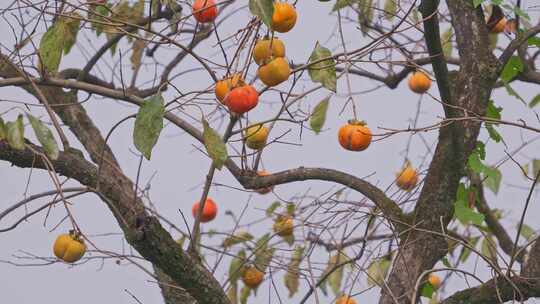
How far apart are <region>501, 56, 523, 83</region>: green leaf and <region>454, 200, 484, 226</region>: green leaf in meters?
0.26

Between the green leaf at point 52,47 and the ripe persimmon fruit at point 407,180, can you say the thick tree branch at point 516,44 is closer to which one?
the ripe persimmon fruit at point 407,180

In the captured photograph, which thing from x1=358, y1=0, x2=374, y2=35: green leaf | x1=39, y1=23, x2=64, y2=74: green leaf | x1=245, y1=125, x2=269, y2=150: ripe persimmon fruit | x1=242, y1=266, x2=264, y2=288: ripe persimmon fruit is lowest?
x1=242, y1=266, x2=264, y2=288: ripe persimmon fruit

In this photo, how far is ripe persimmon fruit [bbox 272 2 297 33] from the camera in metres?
1.29

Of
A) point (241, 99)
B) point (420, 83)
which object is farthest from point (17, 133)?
point (420, 83)

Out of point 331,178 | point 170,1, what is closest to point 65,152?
point 170,1

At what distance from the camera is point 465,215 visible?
146cm

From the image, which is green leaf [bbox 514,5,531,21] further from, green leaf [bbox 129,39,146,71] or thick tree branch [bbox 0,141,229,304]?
green leaf [bbox 129,39,146,71]

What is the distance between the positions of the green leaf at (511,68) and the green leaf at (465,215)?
0.85ft

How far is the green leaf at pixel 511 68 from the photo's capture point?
1.61 metres

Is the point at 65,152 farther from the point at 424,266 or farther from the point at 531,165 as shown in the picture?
the point at 531,165

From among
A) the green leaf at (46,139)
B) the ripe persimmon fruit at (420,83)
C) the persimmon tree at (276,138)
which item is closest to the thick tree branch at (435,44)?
the persimmon tree at (276,138)

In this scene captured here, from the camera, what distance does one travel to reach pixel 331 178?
1.59 m

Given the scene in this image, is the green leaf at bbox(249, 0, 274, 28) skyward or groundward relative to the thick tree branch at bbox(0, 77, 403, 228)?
groundward

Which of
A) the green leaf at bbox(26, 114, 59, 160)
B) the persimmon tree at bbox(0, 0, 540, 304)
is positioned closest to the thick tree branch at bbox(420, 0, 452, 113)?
the persimmon tree at bbox(0, 0, 540, 304)
